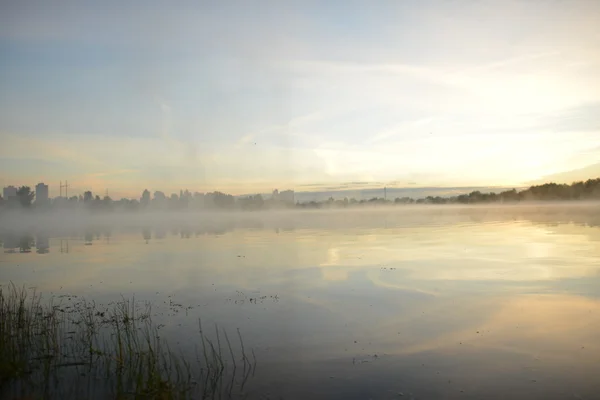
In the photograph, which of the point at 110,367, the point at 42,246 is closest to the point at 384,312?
the point at 110,367

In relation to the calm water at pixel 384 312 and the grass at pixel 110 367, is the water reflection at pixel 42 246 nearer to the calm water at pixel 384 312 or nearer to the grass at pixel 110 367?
the calm water at pixel 384 312

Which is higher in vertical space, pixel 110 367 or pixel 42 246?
pixel 42 246

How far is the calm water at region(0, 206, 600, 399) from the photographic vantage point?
467 inches

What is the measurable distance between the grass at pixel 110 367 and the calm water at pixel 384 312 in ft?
2.85

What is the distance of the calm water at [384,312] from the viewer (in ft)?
38.9

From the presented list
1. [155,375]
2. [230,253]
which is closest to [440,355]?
[155,375]

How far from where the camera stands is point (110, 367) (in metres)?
12.8

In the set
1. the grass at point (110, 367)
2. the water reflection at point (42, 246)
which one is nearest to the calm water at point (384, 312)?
the grass at point (110, 367)

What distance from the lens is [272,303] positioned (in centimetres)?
2067

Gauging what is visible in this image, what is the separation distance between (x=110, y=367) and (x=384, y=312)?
10.9 metres

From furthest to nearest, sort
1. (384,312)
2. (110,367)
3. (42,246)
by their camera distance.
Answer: (42,246), (384,312), (110,367)

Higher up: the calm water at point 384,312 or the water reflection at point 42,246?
the water reflection at point 42,246

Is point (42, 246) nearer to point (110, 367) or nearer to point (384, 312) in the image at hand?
point (110, 367)

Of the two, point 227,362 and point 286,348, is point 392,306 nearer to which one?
point 286,348
